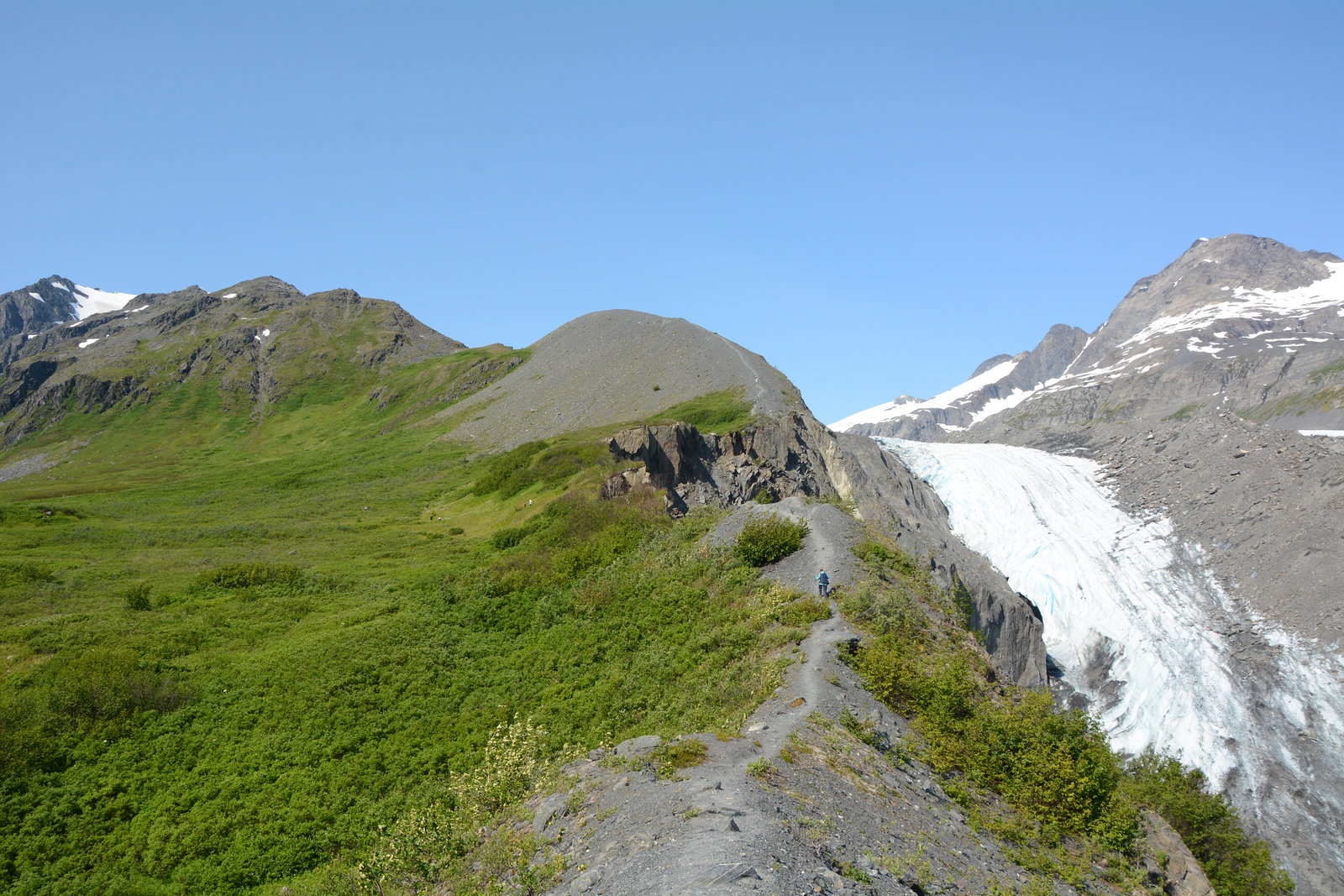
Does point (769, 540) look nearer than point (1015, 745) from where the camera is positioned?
No

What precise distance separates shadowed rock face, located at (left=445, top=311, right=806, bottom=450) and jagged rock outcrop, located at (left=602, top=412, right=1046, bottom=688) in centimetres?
494

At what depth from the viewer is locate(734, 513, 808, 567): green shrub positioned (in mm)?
24797

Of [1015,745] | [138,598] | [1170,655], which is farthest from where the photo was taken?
[1170,655]

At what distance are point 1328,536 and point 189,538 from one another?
3424 inches

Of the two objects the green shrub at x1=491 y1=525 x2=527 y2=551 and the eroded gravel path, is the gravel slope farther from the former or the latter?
the green shrub at x1=491 y1=525 x2=527 y2=551

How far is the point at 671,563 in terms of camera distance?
1066 inches

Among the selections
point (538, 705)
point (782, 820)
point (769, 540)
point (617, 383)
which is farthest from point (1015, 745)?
point (617, 383)

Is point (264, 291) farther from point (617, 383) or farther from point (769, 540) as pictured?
point (769, 540)

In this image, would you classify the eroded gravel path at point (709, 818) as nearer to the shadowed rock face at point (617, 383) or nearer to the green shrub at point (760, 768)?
the green shrub at point (760, 768)

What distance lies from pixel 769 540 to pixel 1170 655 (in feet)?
169

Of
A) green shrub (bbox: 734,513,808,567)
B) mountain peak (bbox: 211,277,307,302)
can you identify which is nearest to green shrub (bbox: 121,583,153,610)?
green shrub (bbox: 734,513,808,567)

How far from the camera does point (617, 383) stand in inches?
3236

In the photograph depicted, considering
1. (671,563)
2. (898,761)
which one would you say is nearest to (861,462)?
(671,563)

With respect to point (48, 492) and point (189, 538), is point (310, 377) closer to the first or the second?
point (48, 492)
